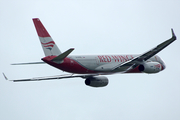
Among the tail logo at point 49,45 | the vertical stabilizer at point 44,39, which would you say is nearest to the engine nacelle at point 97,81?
the vertical stabilizer at point 44,39

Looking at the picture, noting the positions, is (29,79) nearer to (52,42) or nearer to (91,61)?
(52,42)

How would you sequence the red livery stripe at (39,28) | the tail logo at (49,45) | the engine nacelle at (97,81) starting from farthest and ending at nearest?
the engine nacelle at (97,81) → the tail logo at (49,45) → the red livery stripe at (39,28)

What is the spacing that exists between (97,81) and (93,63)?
293cm

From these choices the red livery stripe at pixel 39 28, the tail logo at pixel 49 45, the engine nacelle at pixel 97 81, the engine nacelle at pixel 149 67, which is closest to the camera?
the red livery stripe at pixel 39 28

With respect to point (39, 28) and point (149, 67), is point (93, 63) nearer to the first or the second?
point (149, 67)

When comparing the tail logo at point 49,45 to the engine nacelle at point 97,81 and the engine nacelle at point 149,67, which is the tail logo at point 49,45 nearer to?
the engine nacelle at point 97,81

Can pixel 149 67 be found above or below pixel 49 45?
below

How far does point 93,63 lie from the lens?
54.4 metres

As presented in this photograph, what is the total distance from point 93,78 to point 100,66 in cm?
208

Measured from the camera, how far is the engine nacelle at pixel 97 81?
5550 cm

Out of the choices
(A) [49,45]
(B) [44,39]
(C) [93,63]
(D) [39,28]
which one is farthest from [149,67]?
(D) [39,28]

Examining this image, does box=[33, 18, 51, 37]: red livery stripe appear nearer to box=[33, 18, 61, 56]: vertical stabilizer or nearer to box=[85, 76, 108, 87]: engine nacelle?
box=[33, 18, 61, 56]: vertical stabilizer

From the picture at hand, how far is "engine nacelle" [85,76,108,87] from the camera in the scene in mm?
55500

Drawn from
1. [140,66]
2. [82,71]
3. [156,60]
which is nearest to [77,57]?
[82,71]
